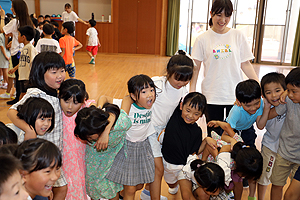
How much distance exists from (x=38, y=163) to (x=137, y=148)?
0.77 metres

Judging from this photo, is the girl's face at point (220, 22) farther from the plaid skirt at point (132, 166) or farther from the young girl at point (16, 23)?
the young girl at point (16, 23)

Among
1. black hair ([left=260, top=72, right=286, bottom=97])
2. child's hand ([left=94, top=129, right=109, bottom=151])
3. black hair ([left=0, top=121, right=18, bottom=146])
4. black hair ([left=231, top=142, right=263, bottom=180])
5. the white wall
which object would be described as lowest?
black hair ([left=231, top=142, right=263, bottom=180])

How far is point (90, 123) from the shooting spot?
1.58m

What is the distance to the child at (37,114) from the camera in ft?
4.95

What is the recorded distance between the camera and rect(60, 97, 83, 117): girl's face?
68.2 inches

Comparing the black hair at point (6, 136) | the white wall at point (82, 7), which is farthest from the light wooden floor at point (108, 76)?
the white wall at point (82, 7)

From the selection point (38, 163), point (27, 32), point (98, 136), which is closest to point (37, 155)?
point (38, 163)

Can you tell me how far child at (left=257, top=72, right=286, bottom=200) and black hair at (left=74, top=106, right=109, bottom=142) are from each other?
→ 120 cm

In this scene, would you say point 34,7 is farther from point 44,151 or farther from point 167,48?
point 44,151

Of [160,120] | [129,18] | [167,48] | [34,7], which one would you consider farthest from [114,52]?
[160,120]

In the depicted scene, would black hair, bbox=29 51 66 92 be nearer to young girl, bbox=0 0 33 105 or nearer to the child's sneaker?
young girl, bbox=0 0 33 105

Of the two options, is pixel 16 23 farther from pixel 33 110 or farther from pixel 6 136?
pixel 6 136

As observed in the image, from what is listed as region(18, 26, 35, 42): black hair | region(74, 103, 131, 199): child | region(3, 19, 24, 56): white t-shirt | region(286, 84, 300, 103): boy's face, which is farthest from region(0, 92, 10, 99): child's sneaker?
region(286, 84, 300, 103): boy's face

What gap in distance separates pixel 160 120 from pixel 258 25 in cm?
953
